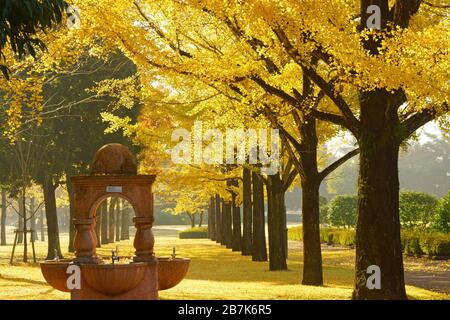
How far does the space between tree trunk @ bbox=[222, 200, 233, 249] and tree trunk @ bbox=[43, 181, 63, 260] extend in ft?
33.9

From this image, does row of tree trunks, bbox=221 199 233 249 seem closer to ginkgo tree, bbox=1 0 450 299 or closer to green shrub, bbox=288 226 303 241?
green shrub, bbox=288 226 303 241

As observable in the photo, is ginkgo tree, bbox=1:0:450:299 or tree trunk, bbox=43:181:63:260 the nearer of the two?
ginkgo tree, bbox=1:0:450:299

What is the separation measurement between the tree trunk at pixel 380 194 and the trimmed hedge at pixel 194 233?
45338 mm

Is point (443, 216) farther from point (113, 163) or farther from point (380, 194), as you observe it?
point (113, 163)

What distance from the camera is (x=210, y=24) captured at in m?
14.4

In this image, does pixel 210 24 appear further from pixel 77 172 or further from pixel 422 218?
pixel 422 218

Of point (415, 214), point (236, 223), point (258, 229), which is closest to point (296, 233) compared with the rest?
point (236, 223)

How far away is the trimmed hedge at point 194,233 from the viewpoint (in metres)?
57.3

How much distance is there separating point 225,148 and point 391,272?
13362mm

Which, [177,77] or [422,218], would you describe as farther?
[422,218]

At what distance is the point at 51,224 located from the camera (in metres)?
29.1

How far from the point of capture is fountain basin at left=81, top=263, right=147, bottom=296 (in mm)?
11625

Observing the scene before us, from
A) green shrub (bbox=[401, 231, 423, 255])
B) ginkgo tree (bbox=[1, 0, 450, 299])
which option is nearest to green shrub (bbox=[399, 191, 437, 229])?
green shrub (bbox=[401, 231, 423, 255])
